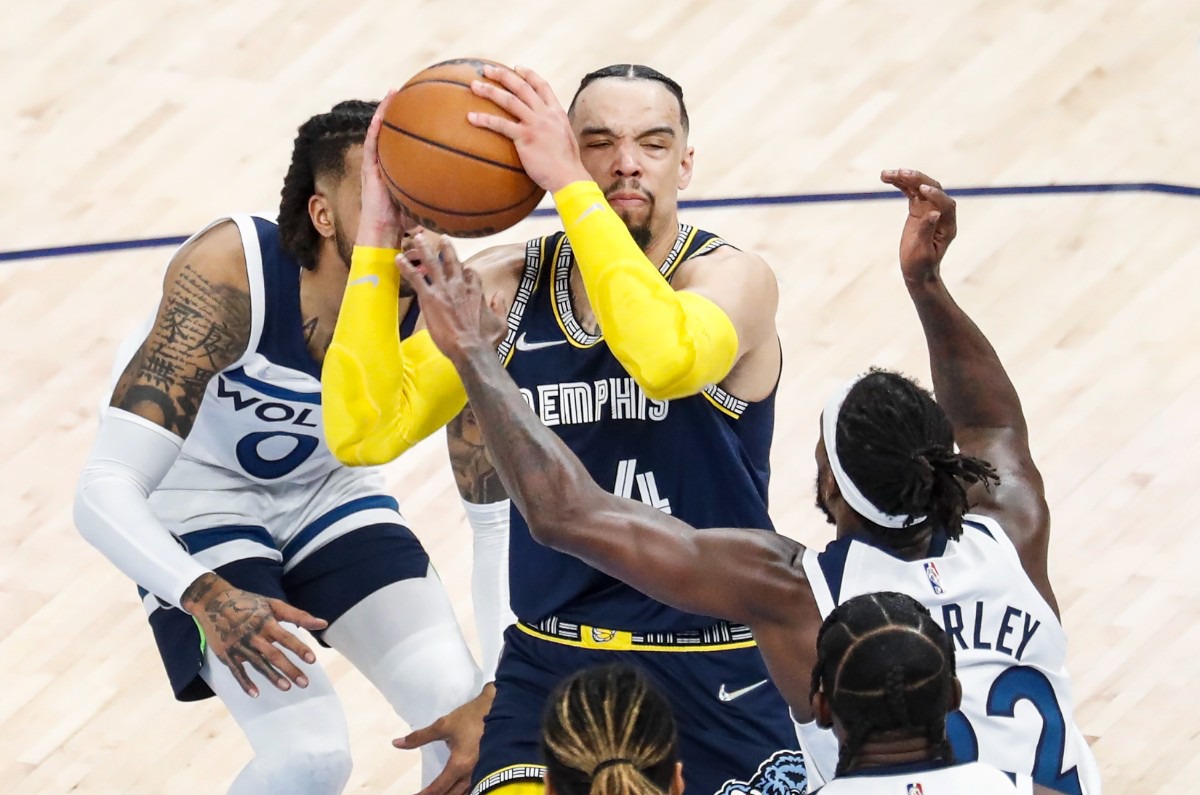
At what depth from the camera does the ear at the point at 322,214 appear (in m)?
4.62

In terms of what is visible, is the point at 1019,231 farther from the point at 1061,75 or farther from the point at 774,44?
the point at 774,44

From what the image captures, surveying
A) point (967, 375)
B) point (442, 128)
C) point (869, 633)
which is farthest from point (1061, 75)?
point (869, 633)

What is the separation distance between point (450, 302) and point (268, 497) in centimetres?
148

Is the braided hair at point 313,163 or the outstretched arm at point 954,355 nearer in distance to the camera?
the outstretched arm at point 954,355

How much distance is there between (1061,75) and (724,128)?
1.40m

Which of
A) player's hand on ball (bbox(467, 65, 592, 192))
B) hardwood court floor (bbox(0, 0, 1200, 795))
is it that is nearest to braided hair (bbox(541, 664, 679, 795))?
player's hand on ball (bbox(467, 65, 592, 192))

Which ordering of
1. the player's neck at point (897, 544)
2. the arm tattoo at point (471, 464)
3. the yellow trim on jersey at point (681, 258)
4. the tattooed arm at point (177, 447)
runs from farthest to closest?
the arm tattoo at point (471, 464) < the tattooed arm at point (177, 447) < the yellow trim on jersey at point (681, 258) < the player's neck at point (897, 544)

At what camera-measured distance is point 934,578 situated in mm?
3445

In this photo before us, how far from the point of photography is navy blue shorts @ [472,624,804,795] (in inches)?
151

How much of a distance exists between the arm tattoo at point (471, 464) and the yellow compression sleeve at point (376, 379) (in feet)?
2.55

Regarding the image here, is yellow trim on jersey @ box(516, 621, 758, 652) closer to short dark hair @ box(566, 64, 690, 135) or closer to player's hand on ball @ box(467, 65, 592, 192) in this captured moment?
player's hand on ball @ box(467, 65, 592, 192)

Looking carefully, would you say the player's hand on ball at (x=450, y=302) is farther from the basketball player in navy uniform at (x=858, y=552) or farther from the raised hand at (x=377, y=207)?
the raised hand at (x=377, y=207)

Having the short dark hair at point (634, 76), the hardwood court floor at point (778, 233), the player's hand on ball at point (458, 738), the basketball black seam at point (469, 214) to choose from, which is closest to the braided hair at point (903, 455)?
the basketball black seam at point (469, 214)

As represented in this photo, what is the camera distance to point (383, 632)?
15.8 feet
